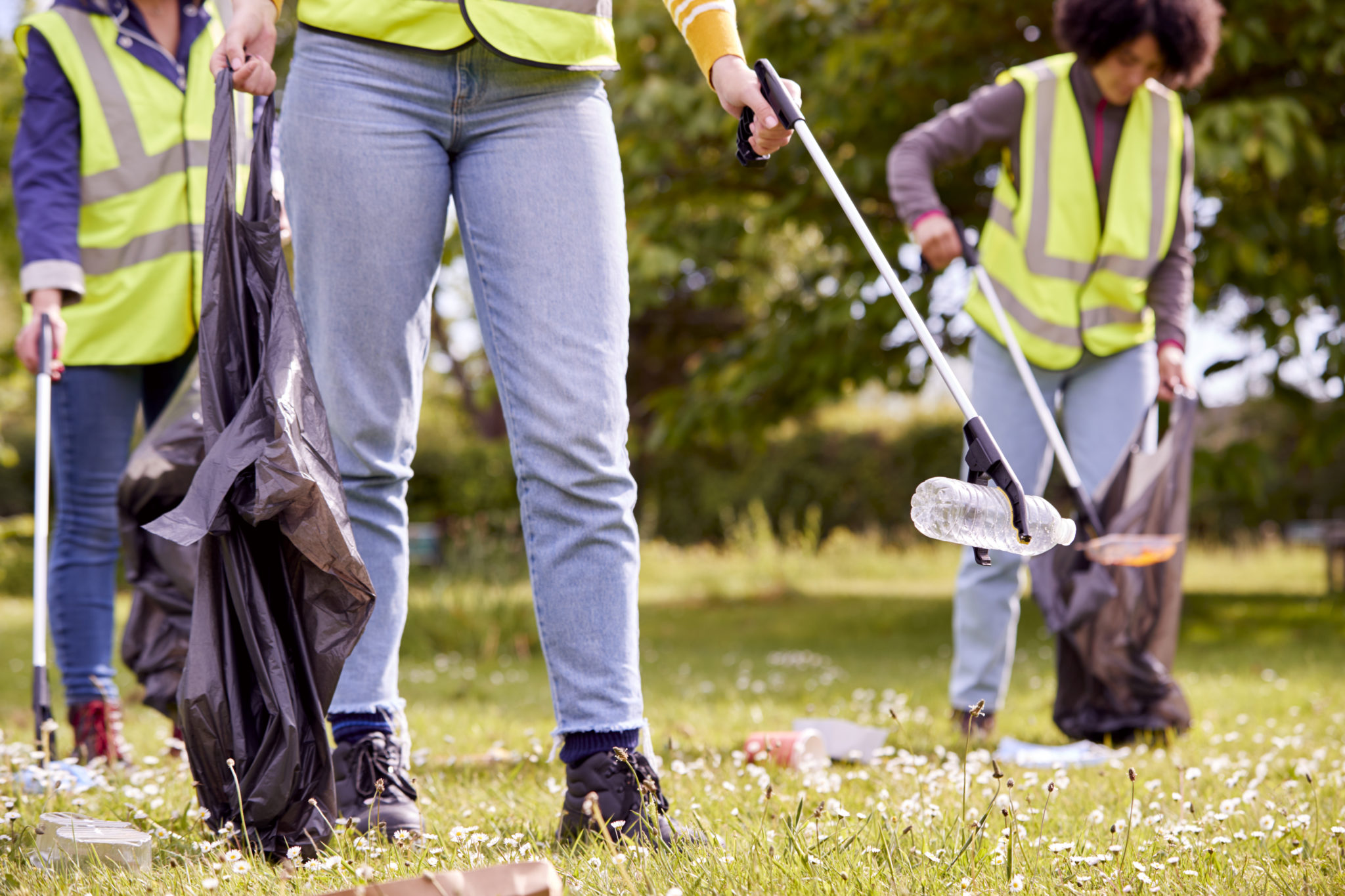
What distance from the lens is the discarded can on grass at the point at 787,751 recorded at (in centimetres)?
258

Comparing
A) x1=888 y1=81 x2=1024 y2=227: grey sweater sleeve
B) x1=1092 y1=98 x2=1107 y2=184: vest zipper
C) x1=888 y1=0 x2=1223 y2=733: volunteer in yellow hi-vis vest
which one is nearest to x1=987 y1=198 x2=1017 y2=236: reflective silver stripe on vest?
x1=888 y1=0 x2=1223 y2=733: volunteer in yellow hi-vis vest

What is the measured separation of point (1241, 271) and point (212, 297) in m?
5.76

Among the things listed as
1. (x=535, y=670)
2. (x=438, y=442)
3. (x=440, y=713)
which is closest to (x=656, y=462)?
(x=438, y=442)

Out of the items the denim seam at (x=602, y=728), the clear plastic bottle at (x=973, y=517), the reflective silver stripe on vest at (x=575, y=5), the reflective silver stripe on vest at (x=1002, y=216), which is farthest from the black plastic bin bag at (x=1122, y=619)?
the reflective silver stripe on vest at (x=575, y=5)

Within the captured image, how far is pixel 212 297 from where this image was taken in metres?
1.83

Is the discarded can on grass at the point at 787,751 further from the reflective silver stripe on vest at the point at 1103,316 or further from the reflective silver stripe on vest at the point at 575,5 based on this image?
the reflective silver stripe on vest at the point at 575,5

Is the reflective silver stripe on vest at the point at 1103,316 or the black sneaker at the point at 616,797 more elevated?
the reflective silver stripe on vest at the point at 1103,316

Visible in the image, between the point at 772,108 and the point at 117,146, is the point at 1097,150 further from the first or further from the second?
the point at 117,146

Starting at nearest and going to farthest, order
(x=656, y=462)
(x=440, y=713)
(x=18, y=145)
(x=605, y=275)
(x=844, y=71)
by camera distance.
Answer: (x=605, y=275) → (x=18, y=145) → (x=440, y=713) → (x=844, y=71) → (x=656, y=462)

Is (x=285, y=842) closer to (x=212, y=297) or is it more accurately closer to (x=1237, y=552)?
(x=212, y=297)

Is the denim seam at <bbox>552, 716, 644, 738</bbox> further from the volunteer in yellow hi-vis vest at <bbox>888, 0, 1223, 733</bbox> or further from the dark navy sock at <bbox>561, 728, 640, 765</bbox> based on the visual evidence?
the volunteer in yellow hi-vis vest at <bbox>888, 0, 1223, 733</bbox>

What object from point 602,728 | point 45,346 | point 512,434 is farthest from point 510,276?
point 45,346

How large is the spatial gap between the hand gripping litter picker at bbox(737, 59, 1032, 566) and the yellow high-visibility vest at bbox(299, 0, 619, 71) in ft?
0.86

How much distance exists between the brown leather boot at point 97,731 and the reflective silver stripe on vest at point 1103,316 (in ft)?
8.87
